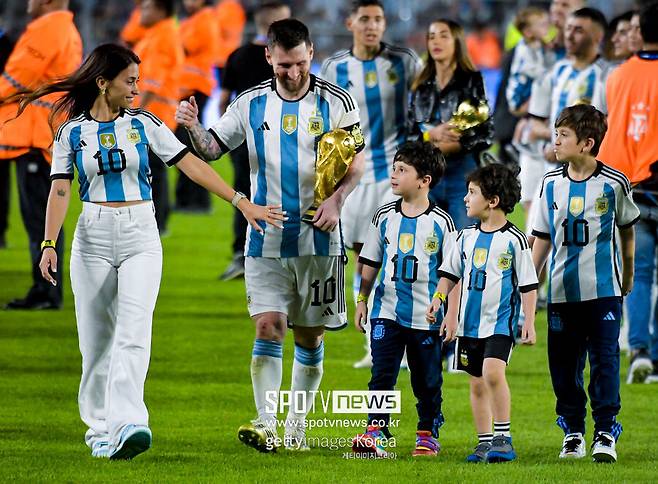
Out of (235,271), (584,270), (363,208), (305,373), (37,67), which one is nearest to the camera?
(584,270)

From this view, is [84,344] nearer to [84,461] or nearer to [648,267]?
[84,461]

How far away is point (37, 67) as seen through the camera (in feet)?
35.6

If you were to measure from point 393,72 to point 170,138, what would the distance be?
2.73 metres

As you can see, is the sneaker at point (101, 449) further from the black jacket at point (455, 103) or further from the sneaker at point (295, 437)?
the black jacket at point (455, 103)

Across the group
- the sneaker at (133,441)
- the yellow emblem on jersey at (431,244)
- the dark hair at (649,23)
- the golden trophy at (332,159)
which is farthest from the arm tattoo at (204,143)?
the dark hair at (649,23)

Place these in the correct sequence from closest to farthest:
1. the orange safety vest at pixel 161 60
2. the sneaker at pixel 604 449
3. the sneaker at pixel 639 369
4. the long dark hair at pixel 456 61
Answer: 1. the sneaker at pixel 604 449
2. the long dark hair at pixel 456 61
3. the sneaker at pixel 639 369
4. the orange safety vest at pixel 161 60

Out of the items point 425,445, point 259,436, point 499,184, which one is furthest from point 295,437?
point 499,184

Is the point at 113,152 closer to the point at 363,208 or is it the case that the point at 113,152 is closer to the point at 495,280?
the point at 495,280

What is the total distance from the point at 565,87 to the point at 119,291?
4571 mm

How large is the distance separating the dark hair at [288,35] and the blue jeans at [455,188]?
2.39m

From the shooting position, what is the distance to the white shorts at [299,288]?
705 cm

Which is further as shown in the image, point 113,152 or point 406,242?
point 406,242

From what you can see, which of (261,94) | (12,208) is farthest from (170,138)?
(12,208)

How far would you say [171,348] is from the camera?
33.7 ft
